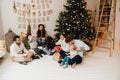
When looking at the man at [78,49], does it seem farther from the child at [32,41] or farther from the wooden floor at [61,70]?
the child at [32,41]

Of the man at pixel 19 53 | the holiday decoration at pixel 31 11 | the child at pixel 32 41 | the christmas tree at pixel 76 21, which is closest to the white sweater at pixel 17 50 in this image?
the man at pixel 19 53

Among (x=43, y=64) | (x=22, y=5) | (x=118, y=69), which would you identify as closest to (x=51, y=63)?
(x=43, y=64)

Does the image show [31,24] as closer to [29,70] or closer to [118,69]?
[29,70]

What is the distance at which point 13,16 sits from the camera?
6.62 meters

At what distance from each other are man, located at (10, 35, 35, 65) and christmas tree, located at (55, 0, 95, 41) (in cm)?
128

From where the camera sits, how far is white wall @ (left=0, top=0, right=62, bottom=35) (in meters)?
6.52

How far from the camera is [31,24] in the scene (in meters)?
6.76

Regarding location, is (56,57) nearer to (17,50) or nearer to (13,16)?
(17,50)

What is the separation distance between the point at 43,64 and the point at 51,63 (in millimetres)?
207

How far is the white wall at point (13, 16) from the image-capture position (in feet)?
21.4

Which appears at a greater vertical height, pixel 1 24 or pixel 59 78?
pixel 1 24

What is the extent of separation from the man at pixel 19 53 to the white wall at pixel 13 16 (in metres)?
1.15

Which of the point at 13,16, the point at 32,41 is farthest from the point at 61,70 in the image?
the point at 13,16

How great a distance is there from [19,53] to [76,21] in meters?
1.82
